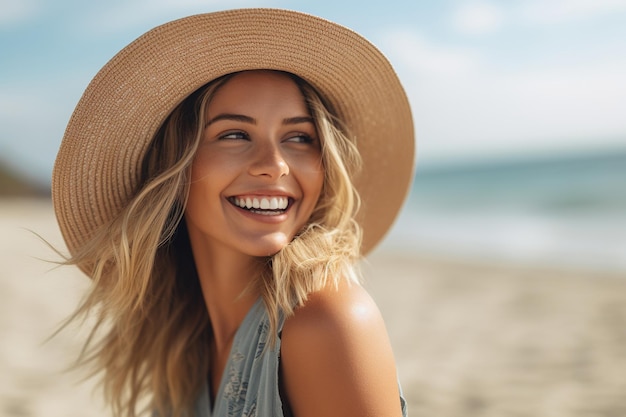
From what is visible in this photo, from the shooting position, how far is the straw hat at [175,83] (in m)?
2.23

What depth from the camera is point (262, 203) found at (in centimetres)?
226

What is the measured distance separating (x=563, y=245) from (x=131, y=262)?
37.5 feet

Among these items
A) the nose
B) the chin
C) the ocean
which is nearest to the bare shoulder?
the chin

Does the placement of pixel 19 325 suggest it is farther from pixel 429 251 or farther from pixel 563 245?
pixel 563 245

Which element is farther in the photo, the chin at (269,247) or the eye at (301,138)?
the eye at (301,138)

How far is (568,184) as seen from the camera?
102 feet

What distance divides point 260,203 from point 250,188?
64 millimetres

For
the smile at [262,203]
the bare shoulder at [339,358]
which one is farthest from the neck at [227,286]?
the bare shoulder at [339,358]

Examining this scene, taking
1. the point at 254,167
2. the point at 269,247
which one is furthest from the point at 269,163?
the point at 269,247

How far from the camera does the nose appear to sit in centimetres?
221

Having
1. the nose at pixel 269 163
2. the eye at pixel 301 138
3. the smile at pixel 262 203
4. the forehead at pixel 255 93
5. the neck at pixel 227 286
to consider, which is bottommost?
the neck at pixel 227 286

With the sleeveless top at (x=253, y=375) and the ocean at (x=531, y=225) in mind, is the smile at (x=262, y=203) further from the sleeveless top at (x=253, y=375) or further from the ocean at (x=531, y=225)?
the ocean at (x=531, y=225)

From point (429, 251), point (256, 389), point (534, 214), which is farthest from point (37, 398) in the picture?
point (534, 214)

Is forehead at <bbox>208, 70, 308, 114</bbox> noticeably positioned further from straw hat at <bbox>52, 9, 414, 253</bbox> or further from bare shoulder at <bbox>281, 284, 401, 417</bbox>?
bare shoulder at <bbox>281, 284, 401, 417</bbox>
